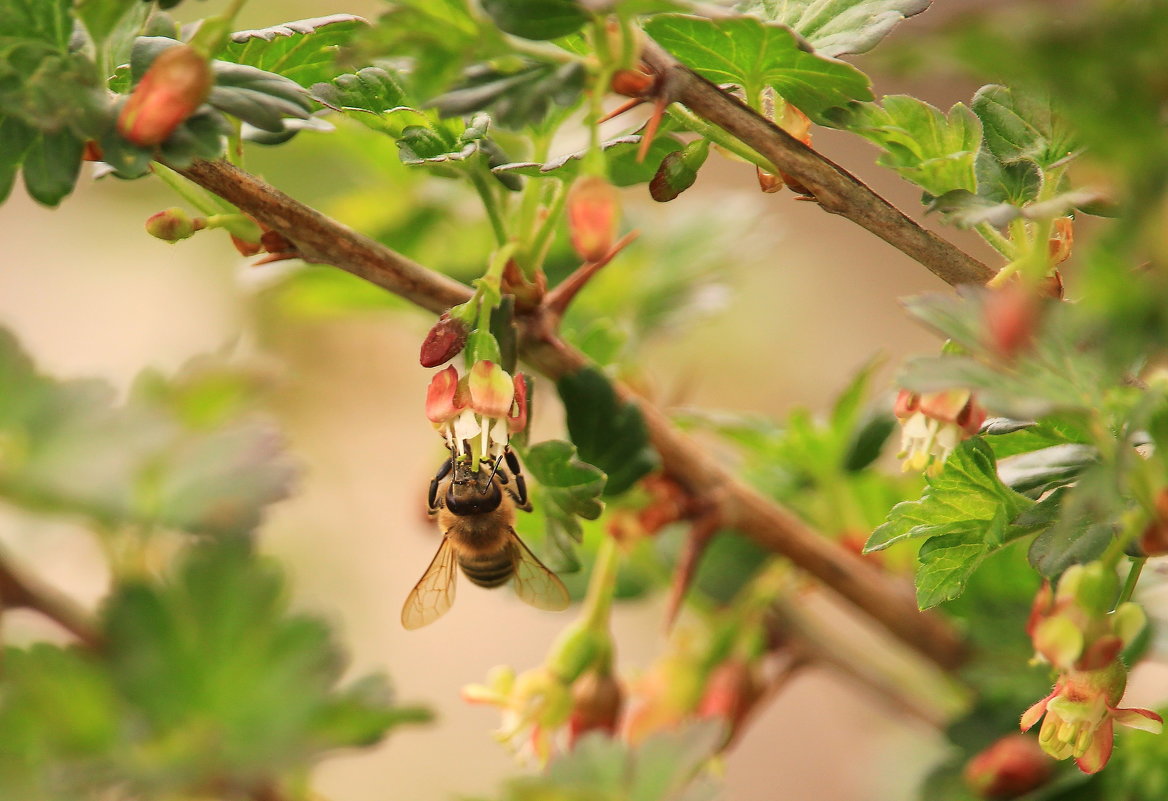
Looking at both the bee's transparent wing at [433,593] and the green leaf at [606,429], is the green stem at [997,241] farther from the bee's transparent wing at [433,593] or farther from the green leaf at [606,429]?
the bee's transparent wing at [433,593]

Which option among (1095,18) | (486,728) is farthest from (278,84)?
(486,728)

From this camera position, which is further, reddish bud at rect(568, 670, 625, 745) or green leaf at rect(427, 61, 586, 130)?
reddish bud at rect(568, 670, 625, 745)

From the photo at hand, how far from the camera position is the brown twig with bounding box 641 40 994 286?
0.50 meters

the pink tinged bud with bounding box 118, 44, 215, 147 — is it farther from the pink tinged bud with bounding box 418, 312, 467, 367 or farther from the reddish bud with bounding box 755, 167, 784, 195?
the reddish bud with bounding box 755, 167, 784, 195

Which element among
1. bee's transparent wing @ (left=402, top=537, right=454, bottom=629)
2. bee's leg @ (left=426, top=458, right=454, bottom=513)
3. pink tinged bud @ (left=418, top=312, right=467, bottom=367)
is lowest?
bee's transparent wing @ (left=402, top=537, right=454, bottom=629)

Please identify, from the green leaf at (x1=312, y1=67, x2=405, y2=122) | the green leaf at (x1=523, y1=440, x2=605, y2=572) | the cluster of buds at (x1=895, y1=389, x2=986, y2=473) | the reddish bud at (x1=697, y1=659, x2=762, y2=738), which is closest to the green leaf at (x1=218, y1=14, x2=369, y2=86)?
the green leaf at (x1=312, y1=67, x2=405, y2=122)

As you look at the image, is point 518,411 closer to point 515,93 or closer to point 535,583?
point 515,93

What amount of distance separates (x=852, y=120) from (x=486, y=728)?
5.94ft

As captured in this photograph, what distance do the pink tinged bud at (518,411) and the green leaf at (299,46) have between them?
19 cm

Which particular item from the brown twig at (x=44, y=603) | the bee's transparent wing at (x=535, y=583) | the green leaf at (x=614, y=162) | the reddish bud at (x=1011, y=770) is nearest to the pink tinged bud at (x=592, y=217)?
the green leaf at (x=614, y=162)

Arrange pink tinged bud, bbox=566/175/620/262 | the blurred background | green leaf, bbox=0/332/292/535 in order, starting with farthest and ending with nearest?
1. the blurred background
2. green leaf, bbox=0/332/292/535
3. pink tinged bud, bbox=566/175/620/262

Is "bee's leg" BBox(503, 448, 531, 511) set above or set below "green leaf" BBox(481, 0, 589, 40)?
below

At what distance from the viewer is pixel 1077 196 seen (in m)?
0.47

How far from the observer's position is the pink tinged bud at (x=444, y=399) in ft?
1.74
